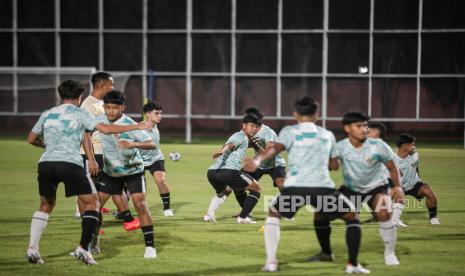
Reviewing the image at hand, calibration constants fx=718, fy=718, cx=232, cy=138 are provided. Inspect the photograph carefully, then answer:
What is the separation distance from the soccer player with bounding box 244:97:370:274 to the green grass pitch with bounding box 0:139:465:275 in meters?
0.44

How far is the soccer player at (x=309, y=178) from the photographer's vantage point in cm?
743

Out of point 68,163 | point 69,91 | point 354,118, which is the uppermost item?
point 69,91

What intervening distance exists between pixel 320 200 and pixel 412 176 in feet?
13.8

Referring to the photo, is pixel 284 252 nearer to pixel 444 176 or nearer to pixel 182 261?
pixel 182 261

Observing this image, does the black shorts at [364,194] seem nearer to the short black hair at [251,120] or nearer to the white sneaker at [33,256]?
the short black hair at [251,120]

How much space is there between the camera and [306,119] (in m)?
7.62

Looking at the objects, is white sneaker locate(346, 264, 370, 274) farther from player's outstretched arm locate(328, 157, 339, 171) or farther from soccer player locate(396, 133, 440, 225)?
soccer player locate(396, 133, 440, 225)

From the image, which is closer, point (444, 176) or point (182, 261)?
point (182, 261)

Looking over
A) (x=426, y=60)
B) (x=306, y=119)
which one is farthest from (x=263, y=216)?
(x=426, y=60)

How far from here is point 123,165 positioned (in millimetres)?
8602

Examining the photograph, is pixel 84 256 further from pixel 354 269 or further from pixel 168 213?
pixel 168 213

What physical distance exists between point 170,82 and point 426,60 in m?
12.7

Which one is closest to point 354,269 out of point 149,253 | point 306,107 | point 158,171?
→ point 306,107

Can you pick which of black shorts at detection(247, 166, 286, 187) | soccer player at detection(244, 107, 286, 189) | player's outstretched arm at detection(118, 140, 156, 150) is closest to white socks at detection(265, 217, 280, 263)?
player's outstretched arm at detection(118, 140, 156, 150)
